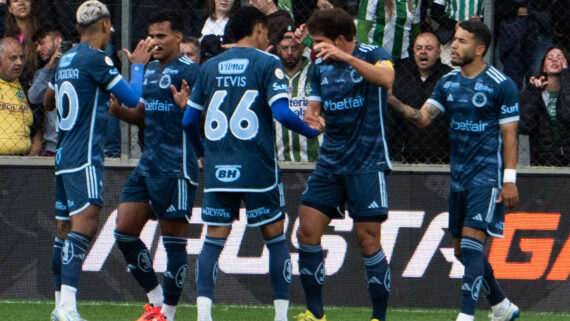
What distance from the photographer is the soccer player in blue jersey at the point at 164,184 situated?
25.3ft

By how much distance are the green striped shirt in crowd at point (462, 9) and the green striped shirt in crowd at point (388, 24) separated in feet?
1.00

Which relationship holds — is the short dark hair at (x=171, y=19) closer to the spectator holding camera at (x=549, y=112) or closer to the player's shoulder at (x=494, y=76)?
the player's shoulder at (x=494, y=76)

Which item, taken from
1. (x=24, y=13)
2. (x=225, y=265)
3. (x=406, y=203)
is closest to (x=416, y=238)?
(x=406, y=203)

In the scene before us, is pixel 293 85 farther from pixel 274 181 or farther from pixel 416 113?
pixel 274 181

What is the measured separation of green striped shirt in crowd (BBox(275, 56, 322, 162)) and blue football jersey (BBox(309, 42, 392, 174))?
6.88ft

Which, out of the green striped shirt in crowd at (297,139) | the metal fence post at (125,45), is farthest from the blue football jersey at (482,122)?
A: the metal fence post at (125,45)

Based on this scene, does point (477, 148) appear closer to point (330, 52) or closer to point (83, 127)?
point (330, 52)

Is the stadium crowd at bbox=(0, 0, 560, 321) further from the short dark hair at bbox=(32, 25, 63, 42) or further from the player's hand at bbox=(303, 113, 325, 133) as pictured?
the short dark hair at bbox=(32, 25, 63, 42)

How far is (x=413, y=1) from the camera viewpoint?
998 cm

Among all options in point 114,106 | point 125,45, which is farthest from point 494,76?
point 125,45

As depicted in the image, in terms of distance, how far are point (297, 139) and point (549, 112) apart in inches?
91.0

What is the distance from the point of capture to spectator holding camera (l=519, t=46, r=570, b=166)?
9.52 m

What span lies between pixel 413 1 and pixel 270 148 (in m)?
3.55

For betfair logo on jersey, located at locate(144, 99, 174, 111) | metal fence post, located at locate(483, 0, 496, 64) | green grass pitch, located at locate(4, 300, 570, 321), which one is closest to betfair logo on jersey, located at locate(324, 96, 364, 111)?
betfair logo on jersey, located at locate(144, 99, 174, 111)
